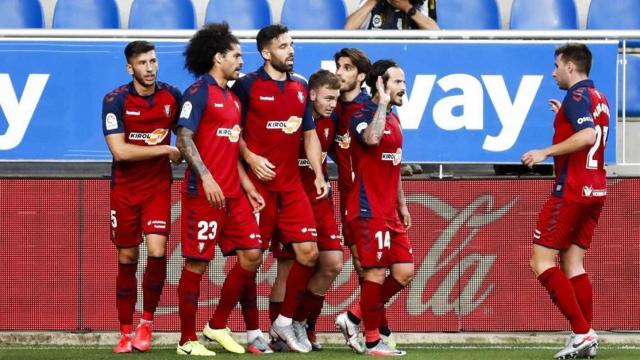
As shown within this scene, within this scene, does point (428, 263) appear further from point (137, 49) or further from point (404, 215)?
point (137, 49)

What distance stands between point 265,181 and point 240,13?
481cm

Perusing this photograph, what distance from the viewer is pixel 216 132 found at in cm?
920

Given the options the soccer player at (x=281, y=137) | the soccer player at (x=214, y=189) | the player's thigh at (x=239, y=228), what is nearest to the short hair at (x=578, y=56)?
the soccer player at (x=281, y=137)

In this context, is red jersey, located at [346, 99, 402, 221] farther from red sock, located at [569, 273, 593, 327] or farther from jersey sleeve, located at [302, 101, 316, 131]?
red sock, located at [569, 273, 593, 327]

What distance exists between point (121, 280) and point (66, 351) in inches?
34.0

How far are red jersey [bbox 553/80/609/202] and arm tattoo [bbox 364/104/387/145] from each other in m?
1.18

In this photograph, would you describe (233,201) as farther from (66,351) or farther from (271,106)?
(66,351)

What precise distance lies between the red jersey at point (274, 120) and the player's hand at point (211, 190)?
513 millimetres

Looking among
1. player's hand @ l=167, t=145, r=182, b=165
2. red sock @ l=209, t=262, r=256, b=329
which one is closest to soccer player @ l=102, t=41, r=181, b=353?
player's hand @ l=167, t=145, r=182, b=165

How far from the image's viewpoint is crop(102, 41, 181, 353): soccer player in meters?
9.49

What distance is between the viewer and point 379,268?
9.37 meters

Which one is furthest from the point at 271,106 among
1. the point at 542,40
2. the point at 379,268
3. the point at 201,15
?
the point at 201,15

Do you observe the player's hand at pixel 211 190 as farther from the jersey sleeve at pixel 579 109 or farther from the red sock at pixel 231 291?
the jersey sleeve at pixel 579 109

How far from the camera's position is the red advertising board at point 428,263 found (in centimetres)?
1152
